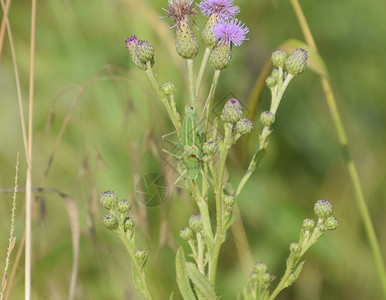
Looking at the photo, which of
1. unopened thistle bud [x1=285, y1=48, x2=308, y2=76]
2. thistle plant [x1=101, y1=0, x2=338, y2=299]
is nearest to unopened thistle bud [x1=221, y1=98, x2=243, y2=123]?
thistle plant [x1=101, y1=0, x2=338, y2=299]

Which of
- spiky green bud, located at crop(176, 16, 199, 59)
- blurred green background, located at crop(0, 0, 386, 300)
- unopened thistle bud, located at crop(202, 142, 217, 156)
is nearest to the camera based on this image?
unopened thistle bud, located at crop(202, 142, 217, 156)

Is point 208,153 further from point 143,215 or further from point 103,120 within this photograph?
point 103,120

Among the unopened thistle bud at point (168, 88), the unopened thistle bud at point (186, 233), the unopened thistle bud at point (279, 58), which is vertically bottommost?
the unopened thistle bud at point (186, 233)

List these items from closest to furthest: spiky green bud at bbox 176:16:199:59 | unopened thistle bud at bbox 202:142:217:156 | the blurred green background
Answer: unopened thistle bud at bbox 202:142:217:156, spiky green bud at bbox 176:16:199:59, the blurred green background

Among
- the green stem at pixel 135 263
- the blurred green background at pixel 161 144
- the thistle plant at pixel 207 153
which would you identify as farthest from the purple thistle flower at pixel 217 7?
the green stem at pixel 135 263

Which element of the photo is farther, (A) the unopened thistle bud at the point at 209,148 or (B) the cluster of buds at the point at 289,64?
(B) the cluster of buds at the point at 289,64

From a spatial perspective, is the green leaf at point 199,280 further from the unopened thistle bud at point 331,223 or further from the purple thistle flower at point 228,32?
the purple thistle flower at point 228,32

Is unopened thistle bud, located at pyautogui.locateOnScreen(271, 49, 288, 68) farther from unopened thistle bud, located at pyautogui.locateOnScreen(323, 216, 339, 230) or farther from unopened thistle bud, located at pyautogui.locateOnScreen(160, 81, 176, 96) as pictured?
unopened thistle bud, located at pyautogui.locateOnScreen(323, 216, 339, 230)
